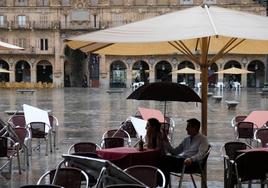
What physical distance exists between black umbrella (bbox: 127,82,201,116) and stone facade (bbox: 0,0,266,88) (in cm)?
6581

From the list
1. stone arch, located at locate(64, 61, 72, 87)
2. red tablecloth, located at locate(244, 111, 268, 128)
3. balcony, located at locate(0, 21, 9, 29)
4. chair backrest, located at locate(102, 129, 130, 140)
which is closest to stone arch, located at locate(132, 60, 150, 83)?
stone arch, located at locate(64, 61, 72, 87)

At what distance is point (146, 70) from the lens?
77375mm

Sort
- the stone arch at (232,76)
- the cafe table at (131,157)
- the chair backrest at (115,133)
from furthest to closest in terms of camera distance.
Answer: the stone arch at (232,76)
the chair backrest at (115,133)
the cafe table at (131,157)

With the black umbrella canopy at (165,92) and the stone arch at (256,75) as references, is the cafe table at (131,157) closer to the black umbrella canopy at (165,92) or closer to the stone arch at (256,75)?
the black umbrella canopy at (165,92)

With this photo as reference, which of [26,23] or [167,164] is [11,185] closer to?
[167,164]

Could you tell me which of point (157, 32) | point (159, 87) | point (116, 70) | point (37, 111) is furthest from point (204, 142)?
point (116, 70)

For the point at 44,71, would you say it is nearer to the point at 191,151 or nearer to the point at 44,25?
the point at 44,25

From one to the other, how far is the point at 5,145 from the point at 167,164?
3088mm

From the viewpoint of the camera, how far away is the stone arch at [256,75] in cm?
7461

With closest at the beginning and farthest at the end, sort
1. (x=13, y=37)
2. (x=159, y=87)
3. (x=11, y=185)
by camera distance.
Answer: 1. (x=159, y=87)
2. (x=11, y=185)
3. (x=13, y=37)

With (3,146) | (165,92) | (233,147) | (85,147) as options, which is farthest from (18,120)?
(233,147)

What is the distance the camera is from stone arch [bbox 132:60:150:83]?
76.3m

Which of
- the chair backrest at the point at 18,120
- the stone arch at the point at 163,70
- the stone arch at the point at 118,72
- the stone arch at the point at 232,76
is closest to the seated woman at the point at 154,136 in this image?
the chair backrest at the point at 18,120

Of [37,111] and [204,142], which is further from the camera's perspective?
[37,111]
